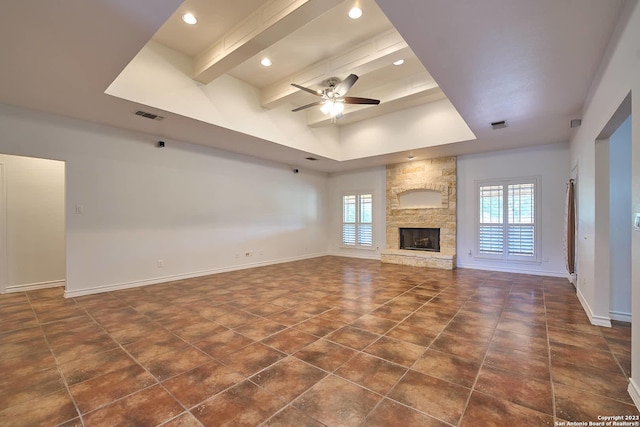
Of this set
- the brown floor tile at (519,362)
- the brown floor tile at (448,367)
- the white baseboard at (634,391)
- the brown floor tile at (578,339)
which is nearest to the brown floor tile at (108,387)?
the brown floor tile at (448,367)

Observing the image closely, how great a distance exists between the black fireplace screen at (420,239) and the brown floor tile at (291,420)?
634cm

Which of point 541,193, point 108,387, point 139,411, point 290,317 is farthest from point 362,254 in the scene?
point 139,411

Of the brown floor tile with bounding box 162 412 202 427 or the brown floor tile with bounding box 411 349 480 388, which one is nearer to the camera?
the brown floor tile with bounding box 162 412 202 427

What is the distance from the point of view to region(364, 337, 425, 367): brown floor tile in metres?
2.44

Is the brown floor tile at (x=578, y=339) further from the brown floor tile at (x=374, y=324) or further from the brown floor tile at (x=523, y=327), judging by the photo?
the brown floor tile at (x=374, y=324)

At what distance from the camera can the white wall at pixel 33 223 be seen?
188 inches

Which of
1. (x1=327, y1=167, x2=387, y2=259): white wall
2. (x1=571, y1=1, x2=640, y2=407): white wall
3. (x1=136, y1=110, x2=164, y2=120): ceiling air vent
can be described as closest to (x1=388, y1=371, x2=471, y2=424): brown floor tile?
(x1=571, y1=1, x2=640, y2=407): white wall

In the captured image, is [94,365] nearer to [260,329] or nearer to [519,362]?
[260,329]

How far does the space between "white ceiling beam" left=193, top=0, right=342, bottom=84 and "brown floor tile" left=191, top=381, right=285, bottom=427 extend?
3369 millimetres

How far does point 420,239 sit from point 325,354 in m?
5.76

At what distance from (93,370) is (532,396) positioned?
330cm

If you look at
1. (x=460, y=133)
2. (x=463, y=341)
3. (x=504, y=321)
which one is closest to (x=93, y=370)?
(x=463, y=341)

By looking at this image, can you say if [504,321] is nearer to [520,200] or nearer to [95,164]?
[520,200]

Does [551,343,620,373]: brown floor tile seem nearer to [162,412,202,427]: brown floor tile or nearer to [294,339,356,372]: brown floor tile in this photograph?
→ [294,339,356,372]: brown floor tile
